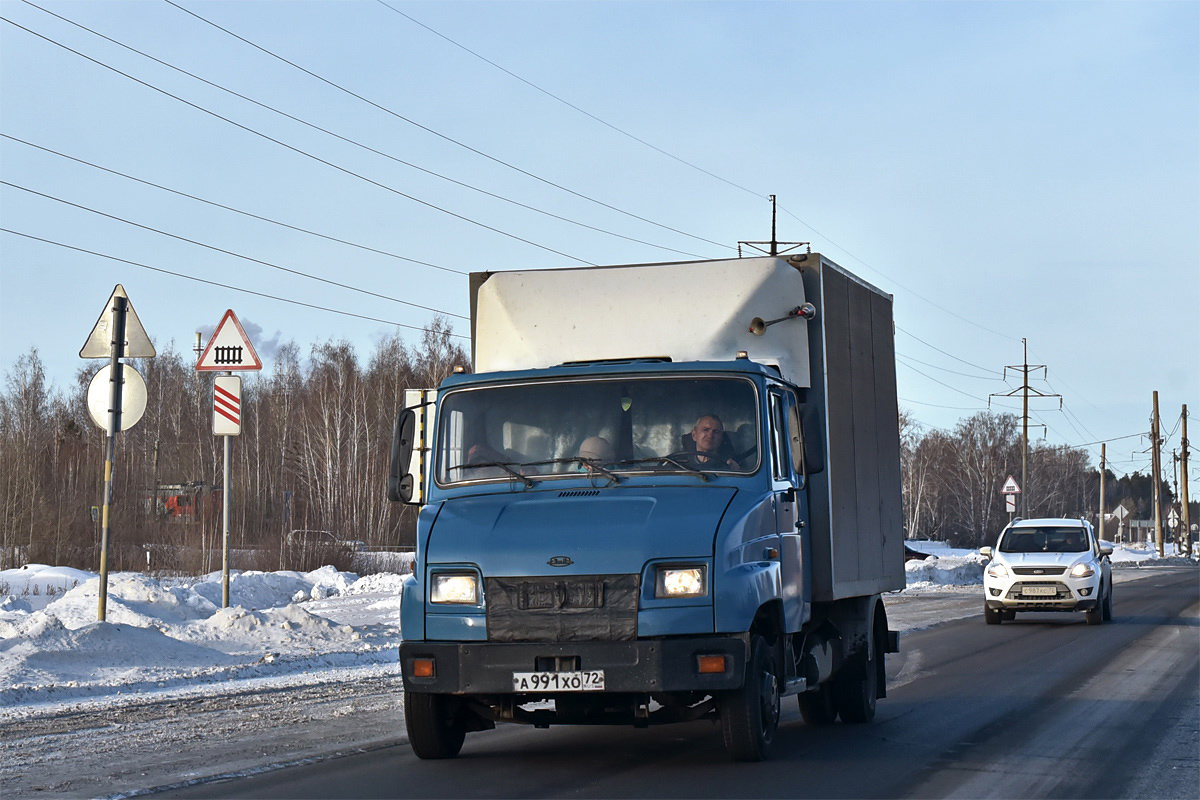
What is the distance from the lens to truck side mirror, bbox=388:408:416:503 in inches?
324

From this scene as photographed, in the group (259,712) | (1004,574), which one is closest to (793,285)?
(259,712)

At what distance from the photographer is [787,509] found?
27.2ft

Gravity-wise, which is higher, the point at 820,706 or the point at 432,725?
the point at 432,725

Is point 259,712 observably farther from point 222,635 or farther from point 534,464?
point 222,635

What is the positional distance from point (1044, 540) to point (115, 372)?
648 inches

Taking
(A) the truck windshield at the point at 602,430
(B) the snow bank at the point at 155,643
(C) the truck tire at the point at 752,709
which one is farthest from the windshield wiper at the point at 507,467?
(B) the snow bank at the point at 155,643

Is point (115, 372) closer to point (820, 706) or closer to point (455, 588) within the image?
point (455, 588)

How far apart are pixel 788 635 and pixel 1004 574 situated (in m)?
15.2

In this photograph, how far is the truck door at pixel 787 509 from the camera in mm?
8039

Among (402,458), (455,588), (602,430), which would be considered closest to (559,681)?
(455,588)

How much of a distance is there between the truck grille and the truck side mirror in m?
1.37

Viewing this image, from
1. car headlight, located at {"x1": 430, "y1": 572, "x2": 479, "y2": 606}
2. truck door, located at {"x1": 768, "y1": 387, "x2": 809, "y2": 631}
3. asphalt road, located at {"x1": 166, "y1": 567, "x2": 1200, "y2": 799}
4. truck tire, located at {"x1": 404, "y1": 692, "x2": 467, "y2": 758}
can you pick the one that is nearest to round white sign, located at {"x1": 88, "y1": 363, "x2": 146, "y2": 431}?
asphalt road, located at {"x1": 166, "y1": 567, "x2": 1200, "y2": 799}

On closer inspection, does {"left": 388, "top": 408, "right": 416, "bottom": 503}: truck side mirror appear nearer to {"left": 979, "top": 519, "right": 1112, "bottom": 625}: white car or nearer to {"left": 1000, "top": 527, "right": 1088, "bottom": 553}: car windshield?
{"left": 979, "top": 519, "right": 1112, "bottom": 625}: white car

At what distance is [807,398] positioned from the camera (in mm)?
9039
